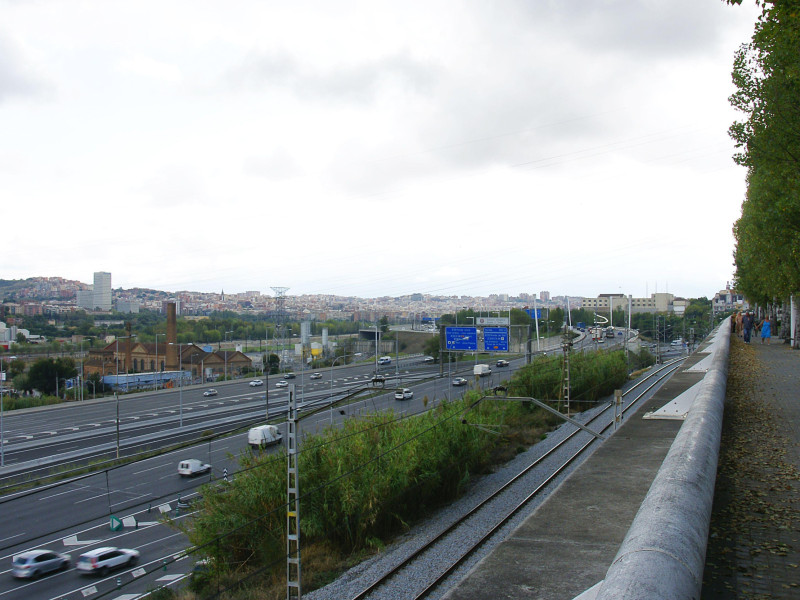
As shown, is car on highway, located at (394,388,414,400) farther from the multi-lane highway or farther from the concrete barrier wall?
the concrete barrier wall

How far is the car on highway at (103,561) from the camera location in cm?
1456

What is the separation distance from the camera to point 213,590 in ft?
38.3

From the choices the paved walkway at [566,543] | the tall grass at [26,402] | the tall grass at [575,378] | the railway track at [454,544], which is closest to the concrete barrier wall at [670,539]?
the paved walkway at [566,543]

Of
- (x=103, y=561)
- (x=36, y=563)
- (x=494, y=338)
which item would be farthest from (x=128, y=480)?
(x=494, y=338)

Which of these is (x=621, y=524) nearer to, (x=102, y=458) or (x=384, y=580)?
(x=384, y=580)

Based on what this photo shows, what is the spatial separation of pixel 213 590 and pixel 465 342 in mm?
19179

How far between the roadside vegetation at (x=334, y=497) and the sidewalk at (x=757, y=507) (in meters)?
6.25

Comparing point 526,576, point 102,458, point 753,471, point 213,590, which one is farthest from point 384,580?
point 102,458

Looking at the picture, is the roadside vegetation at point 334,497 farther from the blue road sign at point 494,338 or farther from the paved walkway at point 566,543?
the blue road sign at point 494,338

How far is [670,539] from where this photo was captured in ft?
8.74

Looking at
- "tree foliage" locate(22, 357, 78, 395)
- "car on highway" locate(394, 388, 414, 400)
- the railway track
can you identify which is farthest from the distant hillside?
the railway track

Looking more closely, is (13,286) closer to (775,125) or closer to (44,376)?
(44,376)

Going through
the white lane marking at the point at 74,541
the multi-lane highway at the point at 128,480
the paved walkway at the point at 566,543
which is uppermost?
the paved walkway at the point at 566,543

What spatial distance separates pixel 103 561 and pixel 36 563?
69.4 inches
